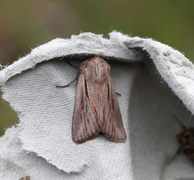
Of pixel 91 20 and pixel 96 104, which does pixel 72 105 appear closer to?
pixel 96 104

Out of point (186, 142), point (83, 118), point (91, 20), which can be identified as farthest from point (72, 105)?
point (91, 20)

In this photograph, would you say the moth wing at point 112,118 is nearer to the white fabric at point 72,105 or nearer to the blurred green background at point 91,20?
the white fabric at point 72,105

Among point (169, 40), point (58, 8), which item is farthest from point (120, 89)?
point (58, 8)

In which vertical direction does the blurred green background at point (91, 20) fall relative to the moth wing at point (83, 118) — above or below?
above

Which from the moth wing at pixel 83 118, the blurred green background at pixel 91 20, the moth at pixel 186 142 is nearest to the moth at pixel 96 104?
the moth wing at pixel 83 118

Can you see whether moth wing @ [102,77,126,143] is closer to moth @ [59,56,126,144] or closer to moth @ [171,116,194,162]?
moth @ [59,56,126,144]
